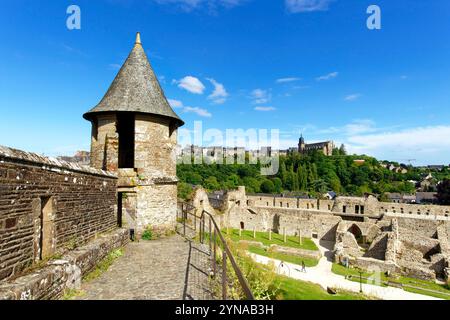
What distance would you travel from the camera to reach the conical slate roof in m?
11.0

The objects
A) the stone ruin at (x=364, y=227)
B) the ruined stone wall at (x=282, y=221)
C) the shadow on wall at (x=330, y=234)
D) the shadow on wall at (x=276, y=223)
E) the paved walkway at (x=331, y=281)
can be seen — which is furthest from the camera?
the shadow on wall at (x=276, y=223)

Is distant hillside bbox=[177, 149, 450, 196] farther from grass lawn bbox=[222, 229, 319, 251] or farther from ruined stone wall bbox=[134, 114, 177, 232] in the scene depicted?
ruined stone wall bbox=[134, 114, 177, 232]

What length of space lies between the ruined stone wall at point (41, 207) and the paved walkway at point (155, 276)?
4.05 feet

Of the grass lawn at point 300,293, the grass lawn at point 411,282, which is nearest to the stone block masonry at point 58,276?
the grass lawn at point 300,293

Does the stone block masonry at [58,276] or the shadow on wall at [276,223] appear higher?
the stone block masonry at [58,276]

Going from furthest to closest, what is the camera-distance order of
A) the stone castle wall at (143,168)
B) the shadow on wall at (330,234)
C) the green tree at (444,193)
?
1. the green tree at (444,193)
2. the shadow on wall at (330,234)
3. the stone castle wall at (143,168)

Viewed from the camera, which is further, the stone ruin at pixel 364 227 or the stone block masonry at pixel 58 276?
the stone ruin at pixel 364 227

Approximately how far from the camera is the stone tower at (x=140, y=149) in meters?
10.9

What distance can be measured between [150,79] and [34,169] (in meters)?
8.17

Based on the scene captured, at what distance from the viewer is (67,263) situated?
5512 mm

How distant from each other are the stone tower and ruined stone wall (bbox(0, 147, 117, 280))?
90.4 inches

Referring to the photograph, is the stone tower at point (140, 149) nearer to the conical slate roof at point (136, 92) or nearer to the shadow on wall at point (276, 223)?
the conical slate roof at point (136, 92)
